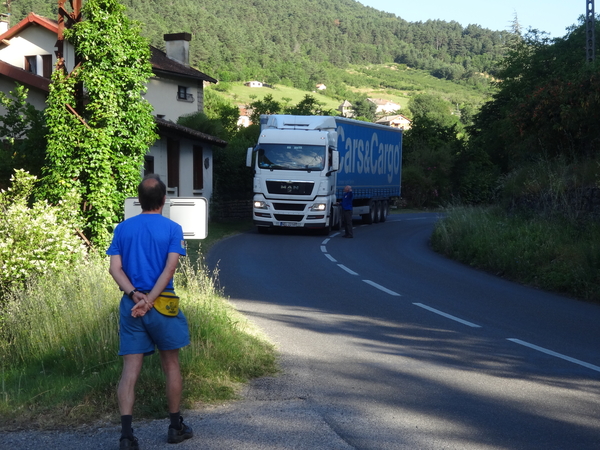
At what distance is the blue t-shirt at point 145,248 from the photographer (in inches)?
196

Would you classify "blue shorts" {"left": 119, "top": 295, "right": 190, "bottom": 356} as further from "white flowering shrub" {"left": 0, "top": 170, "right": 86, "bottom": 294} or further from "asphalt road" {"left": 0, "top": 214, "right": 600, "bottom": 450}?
"white flowering shrub" {"left": 0, "top": 170, "right": 86, "bottom": 294}

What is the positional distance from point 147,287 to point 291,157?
20.3m

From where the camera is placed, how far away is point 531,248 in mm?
15906

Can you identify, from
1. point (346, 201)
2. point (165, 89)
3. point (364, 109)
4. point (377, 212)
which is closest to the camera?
point (346, 201)

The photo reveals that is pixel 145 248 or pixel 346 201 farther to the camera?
pixel 346 201

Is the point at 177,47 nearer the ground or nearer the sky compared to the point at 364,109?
nearer the ground

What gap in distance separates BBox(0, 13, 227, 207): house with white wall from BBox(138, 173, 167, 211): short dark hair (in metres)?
19.7

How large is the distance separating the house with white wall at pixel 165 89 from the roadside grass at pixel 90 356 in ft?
53.6

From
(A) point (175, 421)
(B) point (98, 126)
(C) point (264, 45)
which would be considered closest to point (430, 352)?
(A) point (175, 421)

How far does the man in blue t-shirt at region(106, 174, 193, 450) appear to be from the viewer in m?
4.92

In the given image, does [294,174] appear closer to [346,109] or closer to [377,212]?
[377,212]

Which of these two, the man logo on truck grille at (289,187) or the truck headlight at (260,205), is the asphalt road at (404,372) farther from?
the truck headlight at (260,205)

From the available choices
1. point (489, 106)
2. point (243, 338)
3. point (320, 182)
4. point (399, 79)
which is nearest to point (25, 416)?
point (243, 338)

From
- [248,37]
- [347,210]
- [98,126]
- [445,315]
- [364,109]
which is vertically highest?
[248,37]
